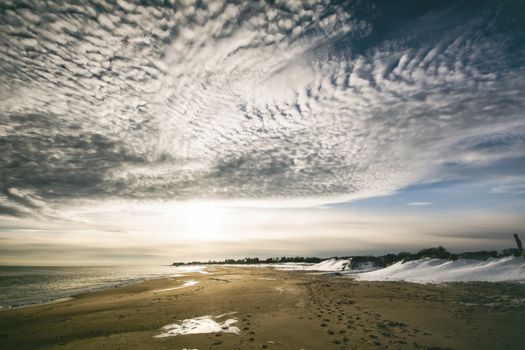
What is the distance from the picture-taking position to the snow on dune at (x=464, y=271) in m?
20.6

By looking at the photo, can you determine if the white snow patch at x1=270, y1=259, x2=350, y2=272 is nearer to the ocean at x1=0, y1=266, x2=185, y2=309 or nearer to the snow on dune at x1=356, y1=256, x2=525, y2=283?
the snow on dune at x1=356, y1=256, x2=525, y2=283

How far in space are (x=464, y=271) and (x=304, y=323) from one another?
2015 centimetres

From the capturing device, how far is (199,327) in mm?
10914

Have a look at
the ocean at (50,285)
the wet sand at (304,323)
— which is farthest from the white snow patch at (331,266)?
the wet sand at (304,323)

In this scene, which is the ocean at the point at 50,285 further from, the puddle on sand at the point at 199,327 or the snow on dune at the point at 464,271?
the snow on dune at the point at 464,271

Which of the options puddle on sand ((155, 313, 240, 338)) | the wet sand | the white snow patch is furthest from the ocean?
the white snow patch

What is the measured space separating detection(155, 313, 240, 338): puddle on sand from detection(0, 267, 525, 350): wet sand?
1.13ft

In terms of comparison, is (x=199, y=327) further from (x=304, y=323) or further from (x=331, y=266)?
(x=331, y=266)

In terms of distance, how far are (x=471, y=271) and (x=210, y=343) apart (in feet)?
78.8

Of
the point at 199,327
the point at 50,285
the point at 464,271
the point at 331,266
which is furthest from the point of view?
the point at 331,266

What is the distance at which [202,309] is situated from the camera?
1480 cm

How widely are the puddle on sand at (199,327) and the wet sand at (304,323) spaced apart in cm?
35

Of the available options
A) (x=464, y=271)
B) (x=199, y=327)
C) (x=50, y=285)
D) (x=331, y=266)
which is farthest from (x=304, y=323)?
(x=331, y=266)

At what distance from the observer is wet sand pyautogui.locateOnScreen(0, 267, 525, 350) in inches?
333
